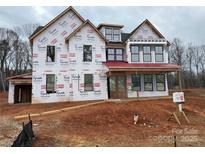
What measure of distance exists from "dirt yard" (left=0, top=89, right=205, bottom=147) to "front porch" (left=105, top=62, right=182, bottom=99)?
5893mm

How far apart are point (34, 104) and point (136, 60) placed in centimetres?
1136

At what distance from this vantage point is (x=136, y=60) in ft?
75.6

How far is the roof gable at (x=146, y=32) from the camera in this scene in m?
24.1

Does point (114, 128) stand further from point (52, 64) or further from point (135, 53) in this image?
point (135, 53)

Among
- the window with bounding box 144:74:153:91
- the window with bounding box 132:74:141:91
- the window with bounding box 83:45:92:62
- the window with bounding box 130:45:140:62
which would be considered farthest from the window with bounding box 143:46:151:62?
the window with bounding box 83:45:92:62

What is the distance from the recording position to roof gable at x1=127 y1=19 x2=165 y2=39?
2408 centimetres

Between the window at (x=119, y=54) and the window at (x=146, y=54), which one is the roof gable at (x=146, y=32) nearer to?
the window at (x=146, y=54)

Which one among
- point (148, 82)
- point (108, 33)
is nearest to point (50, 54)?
point (108, 33)

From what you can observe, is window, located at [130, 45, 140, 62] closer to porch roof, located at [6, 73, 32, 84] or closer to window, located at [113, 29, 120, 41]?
window, located at [113, 29, 120, 41]

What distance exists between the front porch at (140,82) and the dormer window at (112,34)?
3.25m

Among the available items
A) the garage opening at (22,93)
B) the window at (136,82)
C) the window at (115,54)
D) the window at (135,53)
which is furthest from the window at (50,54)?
the window at (136,82)

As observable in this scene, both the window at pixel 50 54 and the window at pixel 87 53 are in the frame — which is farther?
the window at pixel 87 53

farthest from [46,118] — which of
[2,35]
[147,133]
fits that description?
[2,35]

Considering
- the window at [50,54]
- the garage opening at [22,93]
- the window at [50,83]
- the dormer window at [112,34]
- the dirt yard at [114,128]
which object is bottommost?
the dirt yard at [114,128]
